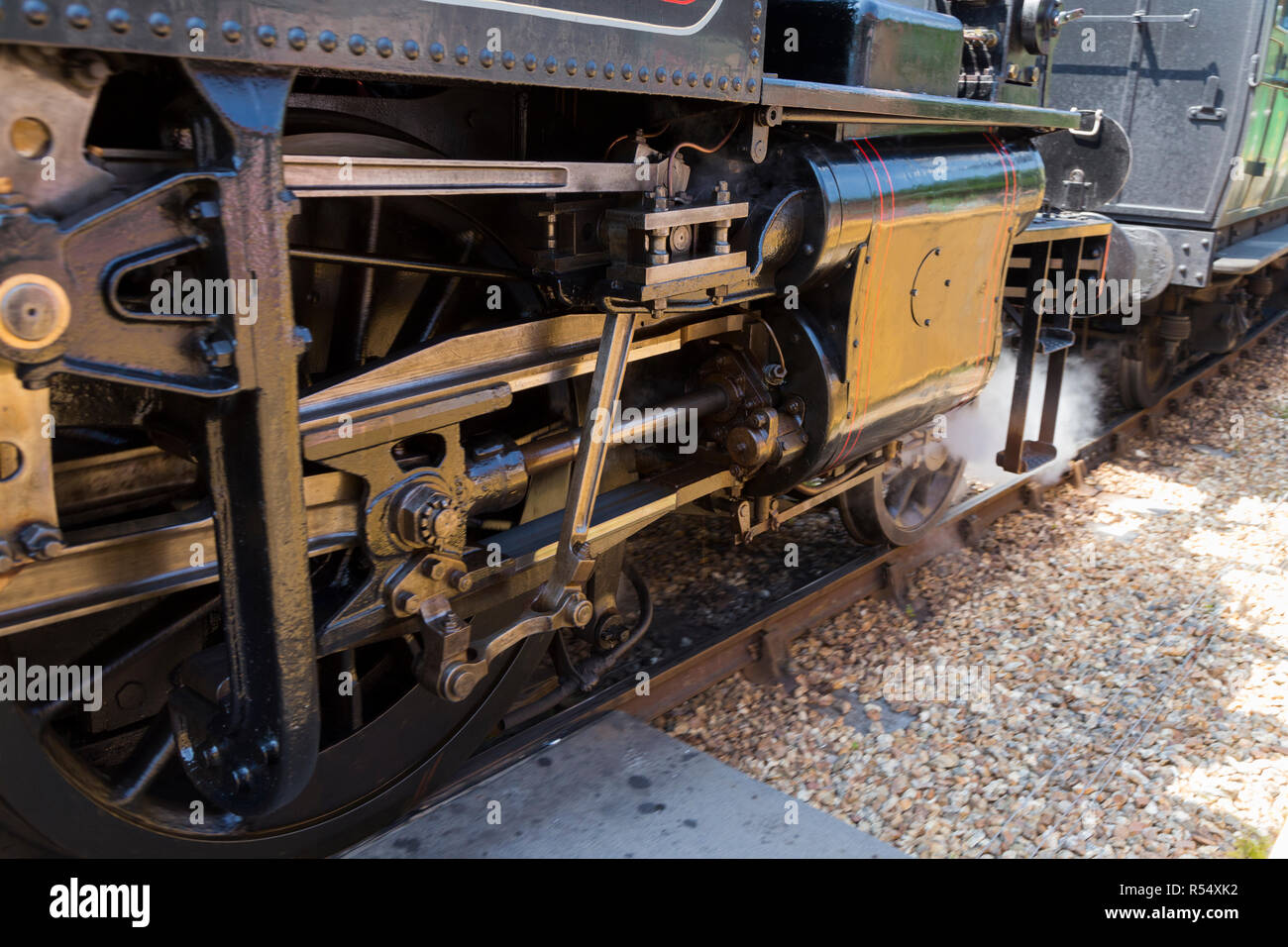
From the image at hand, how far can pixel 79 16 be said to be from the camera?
1.33m

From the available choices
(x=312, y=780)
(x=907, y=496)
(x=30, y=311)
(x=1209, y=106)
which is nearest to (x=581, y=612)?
(x=312, y=780)

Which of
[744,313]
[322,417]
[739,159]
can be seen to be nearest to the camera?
[322,417]

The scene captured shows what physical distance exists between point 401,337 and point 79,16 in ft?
5.00

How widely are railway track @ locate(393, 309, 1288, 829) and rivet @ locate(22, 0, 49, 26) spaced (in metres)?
2.08

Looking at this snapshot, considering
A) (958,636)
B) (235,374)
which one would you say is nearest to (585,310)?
(235,374)

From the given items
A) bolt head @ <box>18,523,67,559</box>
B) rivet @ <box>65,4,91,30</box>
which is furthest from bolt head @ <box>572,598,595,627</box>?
rivet @ <box>65,4,91,30</box>

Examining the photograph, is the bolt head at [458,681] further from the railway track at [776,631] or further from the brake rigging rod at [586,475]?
the railway track at [776,631]

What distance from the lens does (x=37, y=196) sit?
1.47 m

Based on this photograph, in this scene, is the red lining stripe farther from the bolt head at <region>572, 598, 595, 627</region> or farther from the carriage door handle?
the carriage door handle

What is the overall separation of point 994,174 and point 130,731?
3.31 meters

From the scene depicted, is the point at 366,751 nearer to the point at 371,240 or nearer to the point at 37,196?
the point at 371,240

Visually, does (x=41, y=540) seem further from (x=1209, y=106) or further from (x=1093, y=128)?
(x=1209, y=106)

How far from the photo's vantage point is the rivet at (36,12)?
4.23 feet

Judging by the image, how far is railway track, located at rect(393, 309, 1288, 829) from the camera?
10.4 ft
